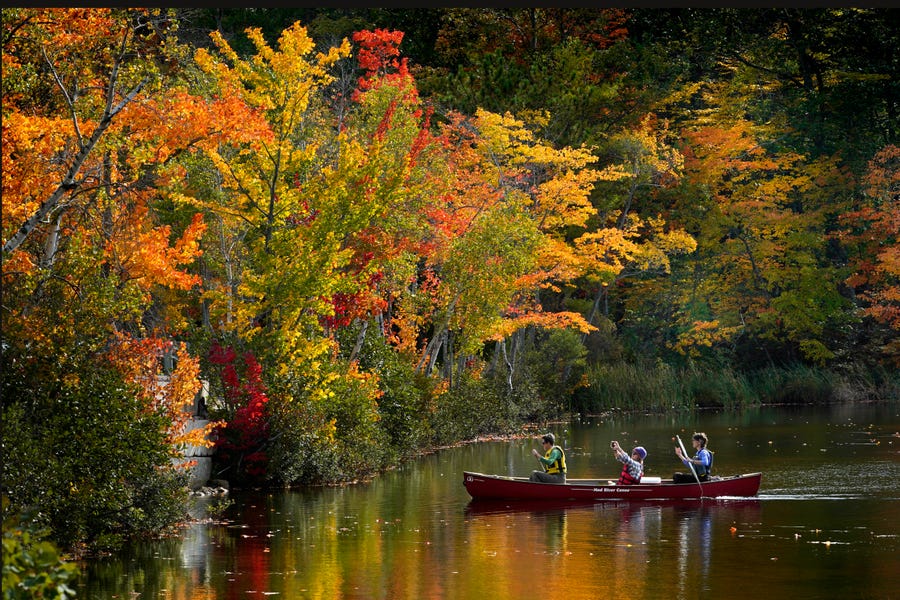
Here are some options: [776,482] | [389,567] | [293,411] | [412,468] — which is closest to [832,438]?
[776,482]

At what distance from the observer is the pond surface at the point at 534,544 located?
15.7m

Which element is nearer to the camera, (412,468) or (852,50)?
(412,468)

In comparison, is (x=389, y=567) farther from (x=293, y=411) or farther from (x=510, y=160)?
(x=510, y=160)

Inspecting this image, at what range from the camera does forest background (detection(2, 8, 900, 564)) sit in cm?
1723

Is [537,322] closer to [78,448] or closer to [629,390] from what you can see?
[629,390]

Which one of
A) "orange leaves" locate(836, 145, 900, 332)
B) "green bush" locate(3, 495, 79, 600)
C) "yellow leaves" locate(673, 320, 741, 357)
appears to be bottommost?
"green bush" locate(3, 495, 79, 600)

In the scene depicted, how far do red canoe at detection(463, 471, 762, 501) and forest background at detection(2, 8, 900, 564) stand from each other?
3613mm

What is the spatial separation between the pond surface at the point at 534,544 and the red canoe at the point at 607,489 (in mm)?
227

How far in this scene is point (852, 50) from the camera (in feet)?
166

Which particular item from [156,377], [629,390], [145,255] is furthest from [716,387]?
[156,377]

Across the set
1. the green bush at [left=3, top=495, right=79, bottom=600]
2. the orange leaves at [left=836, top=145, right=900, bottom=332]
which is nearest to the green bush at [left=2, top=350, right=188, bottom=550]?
the green bush at [left=3, top=495, right=79, bottom=600]

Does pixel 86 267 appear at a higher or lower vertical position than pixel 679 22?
lower

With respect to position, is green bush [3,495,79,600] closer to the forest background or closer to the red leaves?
the forest background

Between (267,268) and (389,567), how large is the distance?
906 centimetres
